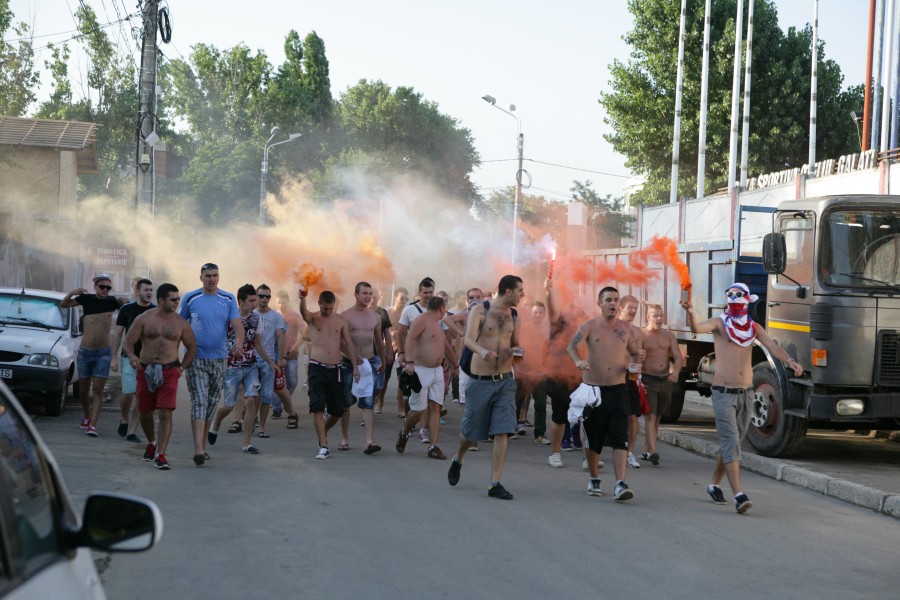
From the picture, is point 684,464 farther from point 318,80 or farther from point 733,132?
point 318,80

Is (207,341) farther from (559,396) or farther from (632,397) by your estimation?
(632,397)

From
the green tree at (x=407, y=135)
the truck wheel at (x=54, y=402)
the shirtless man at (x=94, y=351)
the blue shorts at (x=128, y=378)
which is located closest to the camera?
the blue shorts at (x=128, y=378)

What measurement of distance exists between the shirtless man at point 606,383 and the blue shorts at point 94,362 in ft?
19.7

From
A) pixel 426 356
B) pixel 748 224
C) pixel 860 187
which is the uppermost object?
pixel 860 187

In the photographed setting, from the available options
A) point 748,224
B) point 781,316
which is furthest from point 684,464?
point 748,224

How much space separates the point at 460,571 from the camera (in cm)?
607

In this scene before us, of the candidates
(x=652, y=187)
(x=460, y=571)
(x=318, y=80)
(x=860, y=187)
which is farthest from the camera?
(x=318, y=80)

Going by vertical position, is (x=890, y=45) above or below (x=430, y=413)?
above

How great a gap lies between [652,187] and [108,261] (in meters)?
22.8

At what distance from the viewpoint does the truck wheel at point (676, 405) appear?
1480 centimetres

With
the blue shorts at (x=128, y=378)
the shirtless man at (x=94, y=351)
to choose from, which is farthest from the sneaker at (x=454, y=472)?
the shirtless man at (x=94, y=351)

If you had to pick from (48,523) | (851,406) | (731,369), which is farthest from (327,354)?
(48,523)

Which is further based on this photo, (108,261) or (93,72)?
(93,72)

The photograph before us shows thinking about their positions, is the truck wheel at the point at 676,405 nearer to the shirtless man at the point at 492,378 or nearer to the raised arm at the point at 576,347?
the raised arm at the point at 576,347
